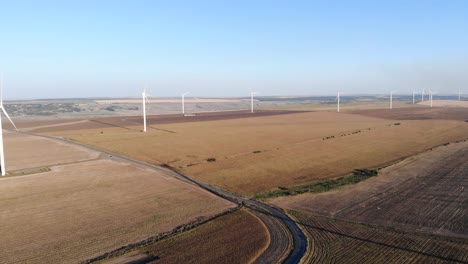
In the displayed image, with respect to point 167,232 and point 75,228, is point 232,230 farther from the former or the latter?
point 75,228

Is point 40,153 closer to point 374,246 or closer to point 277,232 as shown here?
point 277,232

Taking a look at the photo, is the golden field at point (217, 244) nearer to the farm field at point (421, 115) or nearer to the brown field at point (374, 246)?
the brown field at point (374, 246)

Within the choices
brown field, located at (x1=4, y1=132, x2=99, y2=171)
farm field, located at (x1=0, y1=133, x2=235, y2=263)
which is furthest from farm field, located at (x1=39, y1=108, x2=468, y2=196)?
farm field, located at (x1=0, y1=133, x2=235, y2=263)

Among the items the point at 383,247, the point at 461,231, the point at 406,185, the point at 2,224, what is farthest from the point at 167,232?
the point at 406,185

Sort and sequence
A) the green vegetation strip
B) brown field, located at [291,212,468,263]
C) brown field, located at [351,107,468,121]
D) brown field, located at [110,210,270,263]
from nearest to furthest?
1. brown field, located at [291,212,468,263]
2. brown field, located at [110,210,270,263]
3. the green vegetation strip
4. brown field, located at [351,107,468,121]

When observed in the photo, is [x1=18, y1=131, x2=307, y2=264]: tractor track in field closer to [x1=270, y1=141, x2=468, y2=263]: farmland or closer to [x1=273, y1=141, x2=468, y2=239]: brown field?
[x1=270, y1=141, x2=468, y2=263]: farmland

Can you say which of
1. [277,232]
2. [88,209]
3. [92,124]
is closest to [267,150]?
[277,232]
